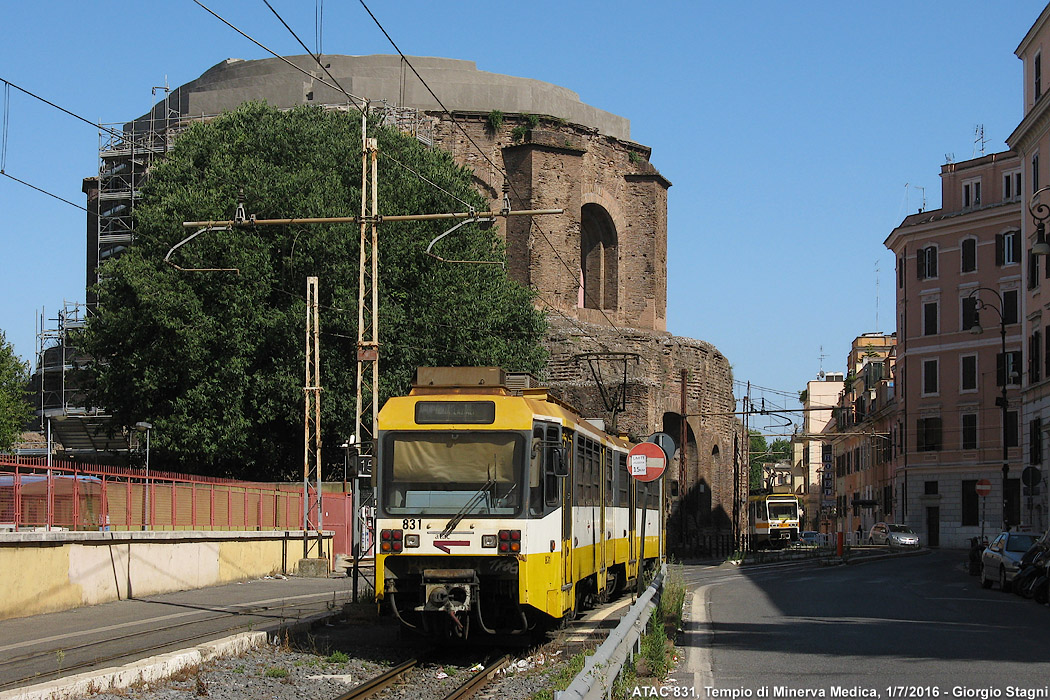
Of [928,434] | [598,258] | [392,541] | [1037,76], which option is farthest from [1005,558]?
[928,434]

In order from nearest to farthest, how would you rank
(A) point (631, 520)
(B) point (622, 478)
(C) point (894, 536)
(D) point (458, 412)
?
(D) point (458, 412)
(B) point (622, 478)
(A) point (631, 520)
(C) point (894, 536)

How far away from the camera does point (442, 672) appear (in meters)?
12.8

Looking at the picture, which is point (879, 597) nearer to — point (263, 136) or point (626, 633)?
point (626, 633)

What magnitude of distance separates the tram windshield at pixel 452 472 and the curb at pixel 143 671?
2.12 m

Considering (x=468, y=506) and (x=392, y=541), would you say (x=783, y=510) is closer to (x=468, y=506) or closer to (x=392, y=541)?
(x=468, y=506)

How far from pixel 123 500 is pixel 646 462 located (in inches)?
365

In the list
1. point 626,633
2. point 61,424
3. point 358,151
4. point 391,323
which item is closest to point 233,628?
point 626,633

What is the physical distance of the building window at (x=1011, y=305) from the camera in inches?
2411

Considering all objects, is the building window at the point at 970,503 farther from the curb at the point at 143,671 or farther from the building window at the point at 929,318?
the curb at the point at 143,671

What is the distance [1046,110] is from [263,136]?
23.9m

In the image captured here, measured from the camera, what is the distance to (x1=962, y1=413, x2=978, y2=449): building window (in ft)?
210

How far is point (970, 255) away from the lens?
6444 cm

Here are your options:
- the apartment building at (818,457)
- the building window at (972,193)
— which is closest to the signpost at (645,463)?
the building window at (972,193)

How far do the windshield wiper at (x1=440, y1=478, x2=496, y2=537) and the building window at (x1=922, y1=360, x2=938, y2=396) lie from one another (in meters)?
57.3
